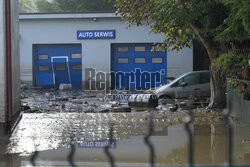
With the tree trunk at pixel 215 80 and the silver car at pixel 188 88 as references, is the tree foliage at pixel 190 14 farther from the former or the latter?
the silver car at pixel 188 88

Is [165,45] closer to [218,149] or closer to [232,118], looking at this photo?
[232,118]

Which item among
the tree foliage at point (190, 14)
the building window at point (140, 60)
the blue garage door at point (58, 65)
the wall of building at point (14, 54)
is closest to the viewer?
the wall of building at point (14, 54)

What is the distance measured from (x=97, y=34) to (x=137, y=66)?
3630 millimetres

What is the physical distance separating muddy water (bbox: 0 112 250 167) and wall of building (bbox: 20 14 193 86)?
1692cm

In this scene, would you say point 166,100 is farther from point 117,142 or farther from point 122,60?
point 122,60

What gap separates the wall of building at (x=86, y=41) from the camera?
2895cm

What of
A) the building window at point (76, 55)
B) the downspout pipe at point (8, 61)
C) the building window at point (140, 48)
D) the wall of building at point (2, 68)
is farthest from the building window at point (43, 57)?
the wall of building at point (2, 68)

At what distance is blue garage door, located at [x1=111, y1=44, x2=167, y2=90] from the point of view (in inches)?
1137

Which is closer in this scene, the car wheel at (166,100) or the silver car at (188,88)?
the car wheel at (166,100)

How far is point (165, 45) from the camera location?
17.4 meters

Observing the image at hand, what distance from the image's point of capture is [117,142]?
8.44 meters

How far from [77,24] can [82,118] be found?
17.9 meters

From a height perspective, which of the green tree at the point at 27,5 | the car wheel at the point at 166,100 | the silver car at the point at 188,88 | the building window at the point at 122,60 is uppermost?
the green tree at the point at 27,5

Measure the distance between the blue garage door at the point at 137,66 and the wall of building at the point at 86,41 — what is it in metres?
0.51
